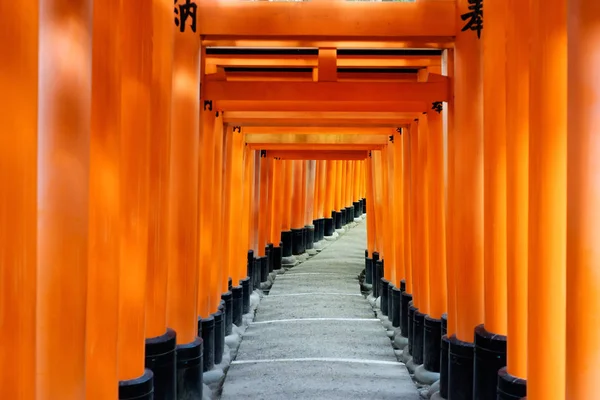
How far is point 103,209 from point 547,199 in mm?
2302

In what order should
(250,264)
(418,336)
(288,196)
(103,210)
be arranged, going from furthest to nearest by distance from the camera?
1. (288,196)
2. (250,264)
3. (418,336)
4. (103,210)

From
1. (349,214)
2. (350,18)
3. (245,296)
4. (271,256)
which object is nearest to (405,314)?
(245,296)

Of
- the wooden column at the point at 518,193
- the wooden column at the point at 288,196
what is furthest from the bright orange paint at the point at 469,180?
the wooden column at the point at 288,196

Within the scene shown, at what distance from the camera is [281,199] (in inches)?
742

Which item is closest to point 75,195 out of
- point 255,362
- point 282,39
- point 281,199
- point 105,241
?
point 105,241

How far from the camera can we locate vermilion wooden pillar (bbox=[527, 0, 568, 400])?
3525 millimetres

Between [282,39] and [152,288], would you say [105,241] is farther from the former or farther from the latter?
[282,39]

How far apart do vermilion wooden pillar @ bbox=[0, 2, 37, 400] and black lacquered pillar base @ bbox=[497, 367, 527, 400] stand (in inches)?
119

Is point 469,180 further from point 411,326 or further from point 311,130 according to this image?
point 311,130

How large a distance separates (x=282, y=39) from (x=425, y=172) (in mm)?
2848

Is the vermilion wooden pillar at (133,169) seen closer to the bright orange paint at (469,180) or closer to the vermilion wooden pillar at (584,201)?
the bright orange paint at (469,180)

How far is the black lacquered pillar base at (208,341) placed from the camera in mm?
8523

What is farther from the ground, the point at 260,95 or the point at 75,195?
the point at 260,95

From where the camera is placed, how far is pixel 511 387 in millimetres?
4453
